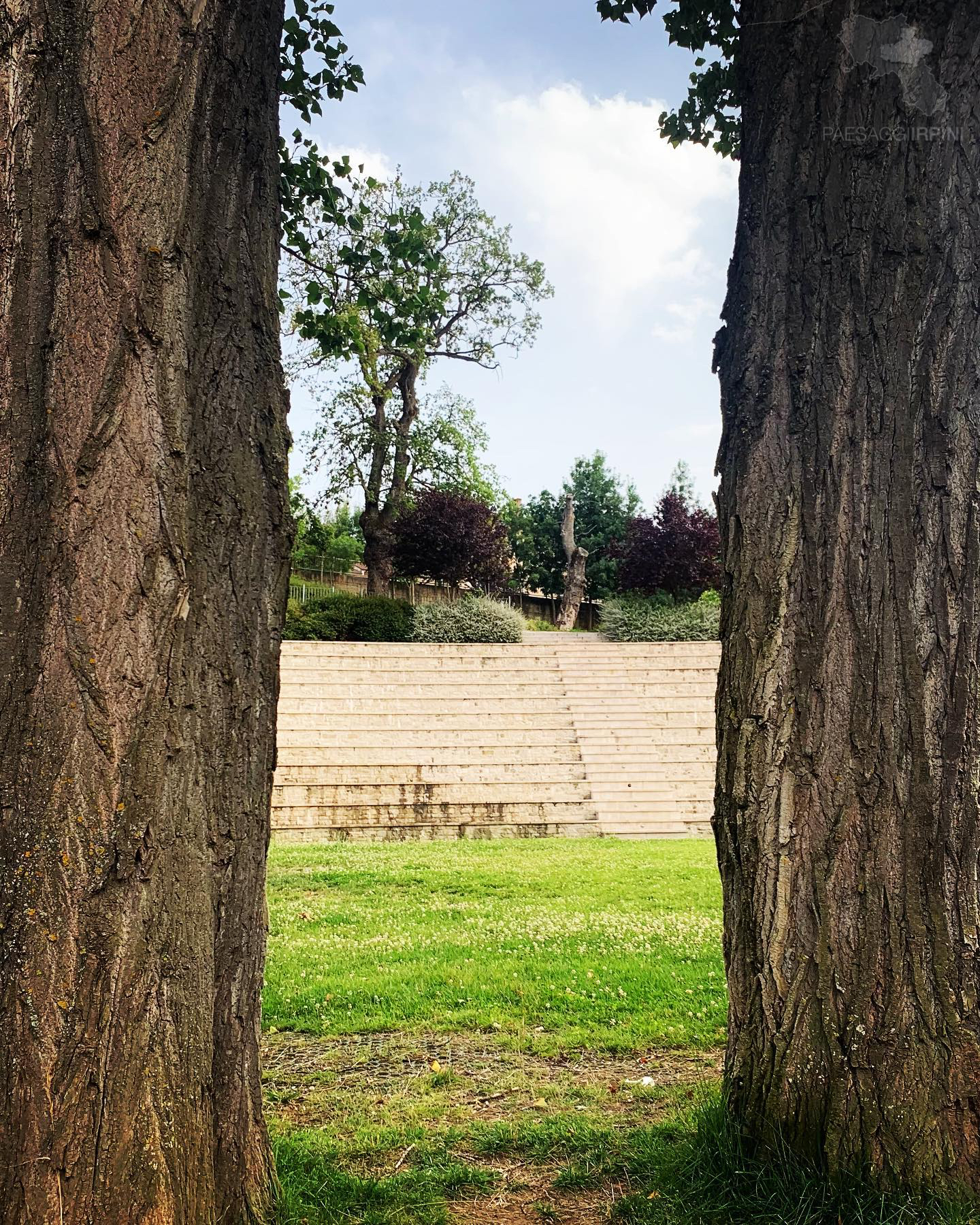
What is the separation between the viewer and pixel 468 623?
20266 mm

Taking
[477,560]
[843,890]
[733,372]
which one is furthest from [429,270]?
[477,560]

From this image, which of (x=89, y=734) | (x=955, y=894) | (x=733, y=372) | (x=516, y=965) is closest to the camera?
(x=89, y=734)

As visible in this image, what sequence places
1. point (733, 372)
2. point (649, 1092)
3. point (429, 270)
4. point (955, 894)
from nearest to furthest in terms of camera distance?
point (955, 894)
point (733, 372)
point (649, 1092)
point (429, 270)

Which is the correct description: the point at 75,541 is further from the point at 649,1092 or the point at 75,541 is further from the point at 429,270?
the point at 429,270

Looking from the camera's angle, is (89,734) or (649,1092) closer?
Answer: (89,734)

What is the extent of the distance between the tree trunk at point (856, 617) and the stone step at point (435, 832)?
9582 millimetres

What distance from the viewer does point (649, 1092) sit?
3.52 m

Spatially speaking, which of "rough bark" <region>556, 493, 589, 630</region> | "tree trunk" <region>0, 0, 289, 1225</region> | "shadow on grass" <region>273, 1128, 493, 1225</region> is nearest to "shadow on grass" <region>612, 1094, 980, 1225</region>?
"shadow on grass" <region>273, 1128, 493, 1225</region>

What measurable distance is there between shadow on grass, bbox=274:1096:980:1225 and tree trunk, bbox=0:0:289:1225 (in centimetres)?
43

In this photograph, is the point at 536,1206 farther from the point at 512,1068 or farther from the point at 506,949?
the point at 506,949

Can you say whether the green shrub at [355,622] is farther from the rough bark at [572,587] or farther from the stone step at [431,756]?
the rough bark at [572,587]

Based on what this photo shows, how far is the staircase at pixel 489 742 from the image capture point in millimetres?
12352

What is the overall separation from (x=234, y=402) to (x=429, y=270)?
409 cm

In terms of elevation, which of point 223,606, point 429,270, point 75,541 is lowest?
point 223,606
